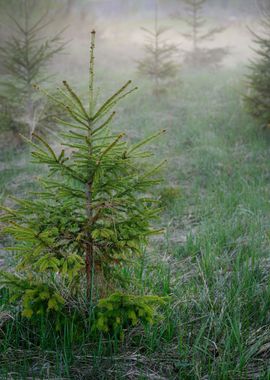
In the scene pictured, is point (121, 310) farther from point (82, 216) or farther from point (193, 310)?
point (193, 310)

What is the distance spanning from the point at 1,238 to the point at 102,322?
2737 millimetres

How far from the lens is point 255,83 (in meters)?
8.77

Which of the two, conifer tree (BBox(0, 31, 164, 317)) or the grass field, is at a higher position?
conifer tree (BBox(0, 31, 164, 317))

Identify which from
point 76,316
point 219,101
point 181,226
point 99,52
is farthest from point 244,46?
point 76,316

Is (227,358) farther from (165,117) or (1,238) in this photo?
(165,117)

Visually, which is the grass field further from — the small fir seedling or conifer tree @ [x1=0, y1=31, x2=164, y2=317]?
conifer tree @ [x1=0, y1=31, x2=164, y2=317]

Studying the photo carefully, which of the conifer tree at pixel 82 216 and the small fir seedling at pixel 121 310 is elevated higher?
the conifer tree at pixel 82 216

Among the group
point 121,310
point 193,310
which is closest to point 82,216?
point 121,310

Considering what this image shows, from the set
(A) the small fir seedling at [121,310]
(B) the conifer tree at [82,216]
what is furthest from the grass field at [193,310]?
(B) the conifer tree at [82,216]

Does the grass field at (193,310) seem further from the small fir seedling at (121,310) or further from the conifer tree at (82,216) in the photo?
the conifer tree at (82,216)

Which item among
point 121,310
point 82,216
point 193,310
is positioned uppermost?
point 82,216

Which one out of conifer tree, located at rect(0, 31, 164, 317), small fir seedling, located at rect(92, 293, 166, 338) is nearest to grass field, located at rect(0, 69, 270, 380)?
small fir seedling, located at rect(92, 293, 166, 338)

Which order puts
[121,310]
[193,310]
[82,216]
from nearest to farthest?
[121,310]
[82,216]
[193,310]

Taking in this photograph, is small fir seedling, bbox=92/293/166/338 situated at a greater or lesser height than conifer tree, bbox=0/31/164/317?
lesser
